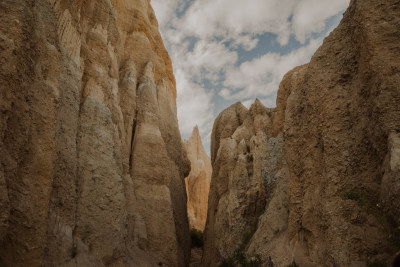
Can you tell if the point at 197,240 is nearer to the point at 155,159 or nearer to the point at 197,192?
the point at 197,192

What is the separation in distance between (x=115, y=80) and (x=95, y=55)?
182 centimetres

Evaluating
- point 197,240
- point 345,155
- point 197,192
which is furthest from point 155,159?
point 197,192

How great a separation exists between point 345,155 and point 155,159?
10.3 metres

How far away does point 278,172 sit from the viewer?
13.5 meters

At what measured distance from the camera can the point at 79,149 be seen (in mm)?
10555

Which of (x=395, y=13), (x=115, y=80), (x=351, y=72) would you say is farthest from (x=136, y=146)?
(x=395, y=13)

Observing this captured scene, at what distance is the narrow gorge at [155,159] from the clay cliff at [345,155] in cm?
3

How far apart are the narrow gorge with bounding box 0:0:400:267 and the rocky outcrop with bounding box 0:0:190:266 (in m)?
0.05

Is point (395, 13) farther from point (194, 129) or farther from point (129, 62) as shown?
point (194, 129)

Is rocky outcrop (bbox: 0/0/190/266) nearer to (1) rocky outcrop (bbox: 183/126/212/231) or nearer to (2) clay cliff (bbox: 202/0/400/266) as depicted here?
(2) clay cliff (bbox: 202/0/400/266)

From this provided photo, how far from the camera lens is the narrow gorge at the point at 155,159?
6.36 metres

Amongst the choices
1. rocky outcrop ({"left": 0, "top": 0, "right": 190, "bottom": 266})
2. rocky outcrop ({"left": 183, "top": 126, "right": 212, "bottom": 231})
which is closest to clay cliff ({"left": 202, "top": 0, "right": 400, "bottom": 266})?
rocky outcrop ({"left": 0, "top": 0, "right": 190, "bottom": 266})

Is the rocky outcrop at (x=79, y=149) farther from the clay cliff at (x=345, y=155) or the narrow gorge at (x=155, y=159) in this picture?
the clay cliff at (x=345, y=155)

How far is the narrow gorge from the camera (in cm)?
636
